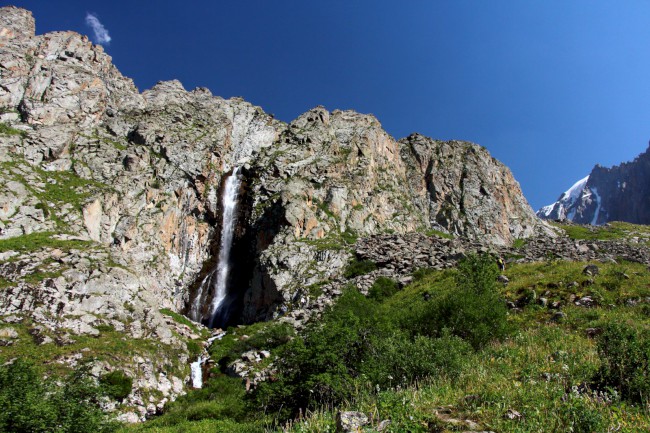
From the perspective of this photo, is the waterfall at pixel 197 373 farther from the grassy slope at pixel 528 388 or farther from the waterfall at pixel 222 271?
the waterfall at pixel 222 271

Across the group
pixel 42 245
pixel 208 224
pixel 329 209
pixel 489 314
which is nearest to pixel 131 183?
pixel 208 224

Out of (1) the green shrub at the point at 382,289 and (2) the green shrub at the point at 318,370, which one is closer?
(2) the green shrub at the point at 318,370

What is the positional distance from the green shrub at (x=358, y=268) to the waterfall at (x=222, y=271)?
22.6 meters

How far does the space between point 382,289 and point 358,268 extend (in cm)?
997

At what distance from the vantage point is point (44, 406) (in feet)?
55.0

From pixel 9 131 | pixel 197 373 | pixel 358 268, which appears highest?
pixel 9 131

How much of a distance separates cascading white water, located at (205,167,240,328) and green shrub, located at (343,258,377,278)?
79.1 ft

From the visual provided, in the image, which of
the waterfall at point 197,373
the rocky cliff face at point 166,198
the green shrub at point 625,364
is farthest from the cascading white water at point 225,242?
the green shrub at point 625,364

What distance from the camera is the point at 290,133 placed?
3767 inches

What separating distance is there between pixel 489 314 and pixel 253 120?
306ft

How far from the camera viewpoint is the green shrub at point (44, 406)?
52.1 feet

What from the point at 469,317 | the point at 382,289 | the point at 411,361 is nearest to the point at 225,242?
the point at 382,289

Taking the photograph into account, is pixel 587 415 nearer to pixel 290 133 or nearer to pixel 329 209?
pixel 329 209

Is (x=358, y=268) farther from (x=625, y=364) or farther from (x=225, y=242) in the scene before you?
(x=625, y=364)
